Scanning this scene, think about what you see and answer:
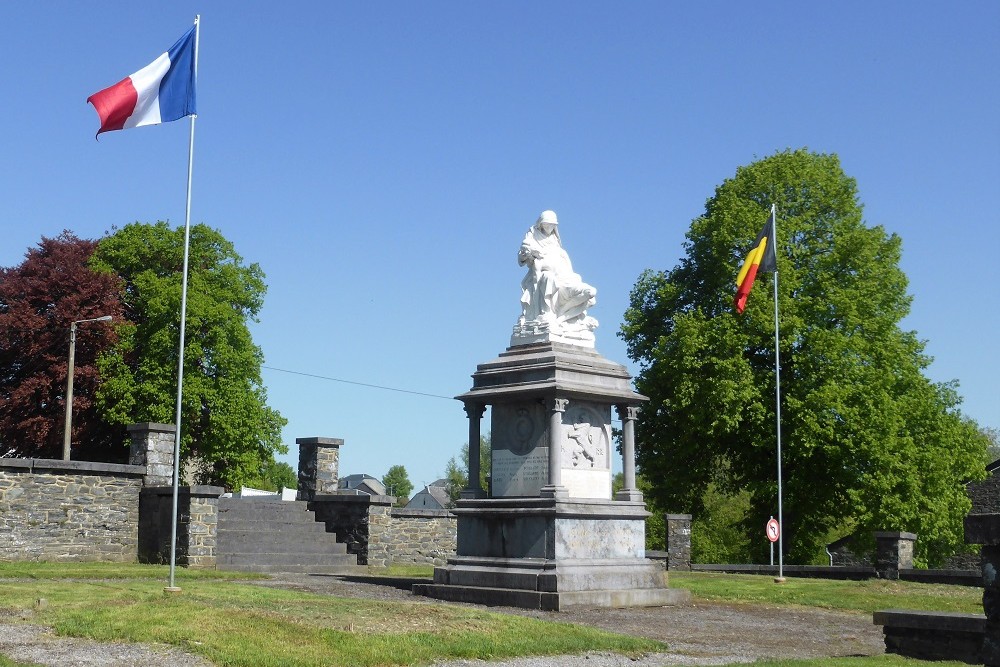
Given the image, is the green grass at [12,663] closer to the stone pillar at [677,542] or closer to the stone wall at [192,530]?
the stone wall at [192,530]

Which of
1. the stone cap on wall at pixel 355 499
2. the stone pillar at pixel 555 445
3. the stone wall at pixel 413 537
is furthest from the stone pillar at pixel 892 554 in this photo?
the stone pillar at pixel 555 445

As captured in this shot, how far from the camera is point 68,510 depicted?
22062 millimetres

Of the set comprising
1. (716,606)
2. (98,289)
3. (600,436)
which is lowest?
(716,606)

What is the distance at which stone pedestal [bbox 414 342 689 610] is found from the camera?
16.7m

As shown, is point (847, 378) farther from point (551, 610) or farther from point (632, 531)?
point (551, 610)

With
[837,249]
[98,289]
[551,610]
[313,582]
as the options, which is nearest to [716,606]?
[551,610]

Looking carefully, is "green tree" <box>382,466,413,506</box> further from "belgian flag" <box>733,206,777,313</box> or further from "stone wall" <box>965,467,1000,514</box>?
"belgian flag" <box>733,206,777,313</box>

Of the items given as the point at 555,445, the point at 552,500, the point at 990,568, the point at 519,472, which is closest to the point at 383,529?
the point at 519,472

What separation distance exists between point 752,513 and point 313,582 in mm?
21199

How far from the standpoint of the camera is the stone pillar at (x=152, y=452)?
76.3 feet

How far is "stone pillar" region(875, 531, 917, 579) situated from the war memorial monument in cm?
863

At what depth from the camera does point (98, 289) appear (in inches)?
1608

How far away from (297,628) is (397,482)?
12687 cm

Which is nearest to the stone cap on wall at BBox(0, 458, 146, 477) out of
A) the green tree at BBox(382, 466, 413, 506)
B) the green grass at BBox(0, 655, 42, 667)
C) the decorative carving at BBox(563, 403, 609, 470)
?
the decorative carving at BBox(563, 403, 609, 470)
